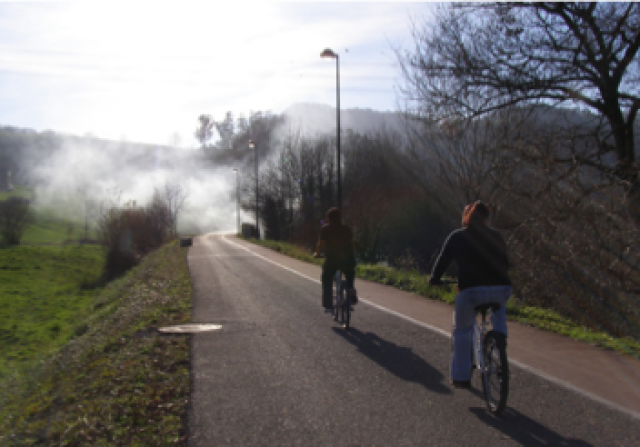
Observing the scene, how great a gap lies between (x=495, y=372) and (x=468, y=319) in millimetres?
499

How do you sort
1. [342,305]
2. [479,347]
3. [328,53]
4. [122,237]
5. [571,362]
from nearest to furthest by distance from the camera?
[479,347]
[571,362]
[342,305]
[328,53]
[122,237]

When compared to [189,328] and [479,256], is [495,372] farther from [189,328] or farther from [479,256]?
[189,328]

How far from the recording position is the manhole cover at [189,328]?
8.13 m

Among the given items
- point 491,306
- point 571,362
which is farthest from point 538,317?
point 491,306

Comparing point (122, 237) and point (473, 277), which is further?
point (122, 237)

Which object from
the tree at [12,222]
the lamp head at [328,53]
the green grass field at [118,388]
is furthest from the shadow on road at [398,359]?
the tree at [12,222]

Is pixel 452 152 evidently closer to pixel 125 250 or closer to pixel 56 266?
pixel 125 250

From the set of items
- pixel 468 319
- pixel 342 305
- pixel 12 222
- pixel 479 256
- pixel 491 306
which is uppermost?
pixel 12 222

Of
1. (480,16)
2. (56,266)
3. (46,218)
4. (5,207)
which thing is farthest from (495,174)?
(46,218)

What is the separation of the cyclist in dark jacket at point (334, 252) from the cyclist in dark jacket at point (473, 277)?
365 centimetres

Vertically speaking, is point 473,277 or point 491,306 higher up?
point 473,277

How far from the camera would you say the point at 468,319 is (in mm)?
4684

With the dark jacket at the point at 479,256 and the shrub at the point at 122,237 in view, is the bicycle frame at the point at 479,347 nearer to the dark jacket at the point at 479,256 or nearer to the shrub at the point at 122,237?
the dark jacket at the point at 479,256

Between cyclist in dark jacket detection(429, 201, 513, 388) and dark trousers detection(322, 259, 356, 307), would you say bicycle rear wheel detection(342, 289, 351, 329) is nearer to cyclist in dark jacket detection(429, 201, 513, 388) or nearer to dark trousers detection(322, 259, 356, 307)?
dark trousers detection(322, 259, 356, 307)
